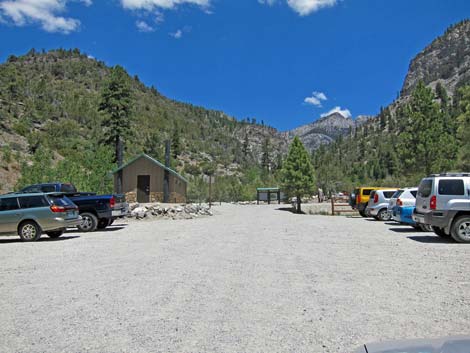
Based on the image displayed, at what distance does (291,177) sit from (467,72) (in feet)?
476

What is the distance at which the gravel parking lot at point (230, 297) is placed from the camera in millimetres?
4625

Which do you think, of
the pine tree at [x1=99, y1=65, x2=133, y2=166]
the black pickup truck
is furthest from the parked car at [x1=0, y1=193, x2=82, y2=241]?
the pine tree at [x1=99, y1=65, x2=133, y2=166]

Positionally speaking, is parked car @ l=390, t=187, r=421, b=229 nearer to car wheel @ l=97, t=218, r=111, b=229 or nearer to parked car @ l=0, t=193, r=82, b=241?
car wheel @ l=97, t=218, r=111, b=229

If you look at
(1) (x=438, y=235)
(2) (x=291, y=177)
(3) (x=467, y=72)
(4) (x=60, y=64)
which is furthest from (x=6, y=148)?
(3) (x=467, y=72)

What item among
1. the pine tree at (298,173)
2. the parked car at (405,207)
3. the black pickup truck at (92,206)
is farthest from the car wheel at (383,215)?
the pine tree at (298,173)

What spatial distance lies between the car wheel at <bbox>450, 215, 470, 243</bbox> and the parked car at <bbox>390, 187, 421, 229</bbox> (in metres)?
3.84

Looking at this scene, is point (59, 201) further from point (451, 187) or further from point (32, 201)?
point (451, 187)

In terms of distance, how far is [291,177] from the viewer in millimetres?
40125

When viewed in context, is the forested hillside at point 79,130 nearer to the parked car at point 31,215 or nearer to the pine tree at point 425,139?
the parked car at point 31,215

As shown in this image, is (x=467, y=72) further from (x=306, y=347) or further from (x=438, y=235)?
(x=306, y=347)

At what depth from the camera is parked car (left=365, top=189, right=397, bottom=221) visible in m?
22.4

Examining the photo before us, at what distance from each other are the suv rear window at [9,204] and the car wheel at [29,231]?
2.24ft

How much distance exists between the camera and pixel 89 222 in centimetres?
1794

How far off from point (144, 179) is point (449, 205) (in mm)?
29401
